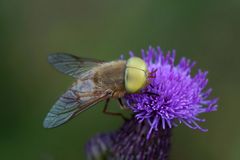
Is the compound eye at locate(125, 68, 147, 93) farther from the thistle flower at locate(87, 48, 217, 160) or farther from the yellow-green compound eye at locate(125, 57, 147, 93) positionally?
the thistle flower at locate(87, 48, 217, 160)

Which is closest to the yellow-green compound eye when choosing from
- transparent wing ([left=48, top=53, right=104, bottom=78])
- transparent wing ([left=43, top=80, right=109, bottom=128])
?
transparent wing ([left=43, top=80, right=109, bottom=128])

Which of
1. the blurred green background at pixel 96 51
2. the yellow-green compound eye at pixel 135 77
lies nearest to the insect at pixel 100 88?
the yellow-green compound eye at pixel 135 77

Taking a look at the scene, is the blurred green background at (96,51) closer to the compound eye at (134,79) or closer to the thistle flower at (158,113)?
the thistle flower at (158,113)

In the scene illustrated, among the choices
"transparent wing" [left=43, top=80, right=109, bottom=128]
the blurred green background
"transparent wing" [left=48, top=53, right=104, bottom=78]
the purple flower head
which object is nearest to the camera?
"transparent wing" [left=43, top=80, right=109, bottom=128]

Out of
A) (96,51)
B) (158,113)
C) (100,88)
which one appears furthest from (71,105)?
(96,51)

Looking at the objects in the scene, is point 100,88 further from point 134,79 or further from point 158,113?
point 158,113

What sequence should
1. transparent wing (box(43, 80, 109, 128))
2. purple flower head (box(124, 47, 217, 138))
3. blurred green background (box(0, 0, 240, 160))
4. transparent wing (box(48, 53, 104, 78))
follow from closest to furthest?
1. transparent wing (box(43, 80, 109, 128))
2. purple flower head (box(124, 47, 217, 138))
3. transparent wing (box(48, 53, 104, 78))
4. blurred green background (box(0, 0, 240, 160))

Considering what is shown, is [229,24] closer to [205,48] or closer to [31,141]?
[205,48]
